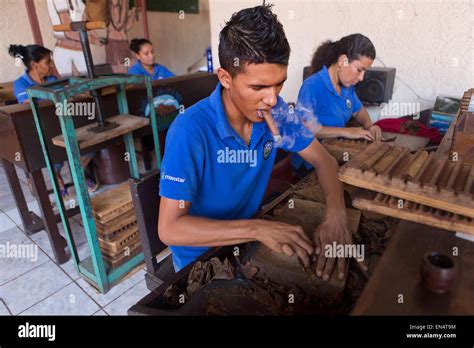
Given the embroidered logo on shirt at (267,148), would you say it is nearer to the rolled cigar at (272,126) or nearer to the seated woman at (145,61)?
the rolled cigar at (272,126)

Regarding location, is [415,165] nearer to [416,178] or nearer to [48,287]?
[416,178]

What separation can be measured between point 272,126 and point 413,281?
37.0 inches

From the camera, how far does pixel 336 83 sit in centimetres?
296

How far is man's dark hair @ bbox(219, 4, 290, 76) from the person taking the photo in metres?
1.23

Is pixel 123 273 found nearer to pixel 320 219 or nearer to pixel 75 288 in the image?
pixel 75 288

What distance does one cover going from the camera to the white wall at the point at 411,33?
3332 millimetres

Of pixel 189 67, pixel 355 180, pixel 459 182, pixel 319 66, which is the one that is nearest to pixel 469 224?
pixel 459 182

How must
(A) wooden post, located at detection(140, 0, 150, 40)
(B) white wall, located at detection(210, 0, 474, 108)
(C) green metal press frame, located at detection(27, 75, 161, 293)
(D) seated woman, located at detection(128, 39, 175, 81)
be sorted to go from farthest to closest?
(A) wooden post, located at detection(140, 0, 150, 40), (D) seated woman, located at detection(128, 39, 175, 81), (B) white wall, located at detection(210, 0, 474, 108), (C) green metal press frame, located at detection(27, 75, 161, 293)

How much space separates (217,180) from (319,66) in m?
2.06

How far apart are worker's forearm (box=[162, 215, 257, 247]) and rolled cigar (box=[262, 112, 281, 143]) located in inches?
19.7

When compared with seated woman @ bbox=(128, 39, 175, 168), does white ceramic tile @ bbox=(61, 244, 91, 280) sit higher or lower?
lower

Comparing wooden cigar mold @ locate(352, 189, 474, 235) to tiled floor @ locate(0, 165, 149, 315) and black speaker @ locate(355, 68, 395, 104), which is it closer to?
tiled floor @ locate(0, 165, 149, 315)

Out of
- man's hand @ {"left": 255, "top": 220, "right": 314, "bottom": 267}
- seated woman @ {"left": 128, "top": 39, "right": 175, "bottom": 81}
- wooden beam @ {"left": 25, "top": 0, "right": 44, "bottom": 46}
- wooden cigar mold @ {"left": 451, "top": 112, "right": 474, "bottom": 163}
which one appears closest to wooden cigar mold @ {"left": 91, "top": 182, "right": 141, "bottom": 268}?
man's hand @ {"left": 255, "top": 220, "right": 314, "bottom": 267}

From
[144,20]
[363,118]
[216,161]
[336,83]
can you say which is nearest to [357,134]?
[336,83]
